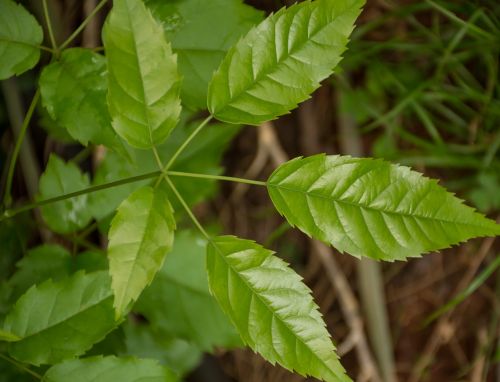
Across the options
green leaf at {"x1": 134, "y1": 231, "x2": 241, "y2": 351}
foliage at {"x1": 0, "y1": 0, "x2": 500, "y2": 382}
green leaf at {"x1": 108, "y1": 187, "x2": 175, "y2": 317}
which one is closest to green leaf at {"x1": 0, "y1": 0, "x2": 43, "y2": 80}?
foliage at {"x1": 0, "y1": 0, "x2": 500, "y2": 382}

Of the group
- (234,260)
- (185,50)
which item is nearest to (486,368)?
(234,260)

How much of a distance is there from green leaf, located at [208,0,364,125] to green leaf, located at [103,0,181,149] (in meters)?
0.08

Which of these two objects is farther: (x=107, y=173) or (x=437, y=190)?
(x=107, y=173)

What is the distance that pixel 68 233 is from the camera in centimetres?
121

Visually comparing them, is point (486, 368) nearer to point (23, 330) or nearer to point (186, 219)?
point (186, 219)

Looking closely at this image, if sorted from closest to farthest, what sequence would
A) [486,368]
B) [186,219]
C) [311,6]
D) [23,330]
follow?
[311,6], [23,330], [186,219], [486,368]

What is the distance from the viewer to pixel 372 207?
0.83 m

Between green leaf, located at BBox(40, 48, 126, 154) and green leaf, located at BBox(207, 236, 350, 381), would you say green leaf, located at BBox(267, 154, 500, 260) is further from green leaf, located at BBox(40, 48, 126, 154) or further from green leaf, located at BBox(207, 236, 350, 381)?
green leaf, located at BBox(40, 48, 126, 154)

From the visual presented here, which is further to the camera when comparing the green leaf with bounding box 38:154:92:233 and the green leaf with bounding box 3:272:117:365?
the green leaf with bounding box 38:154:92:233

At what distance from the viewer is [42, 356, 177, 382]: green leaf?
3.17 feet

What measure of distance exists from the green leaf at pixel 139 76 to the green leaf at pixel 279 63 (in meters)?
0.08

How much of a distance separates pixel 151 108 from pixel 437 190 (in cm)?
45

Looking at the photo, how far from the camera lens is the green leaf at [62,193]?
118 centimetres

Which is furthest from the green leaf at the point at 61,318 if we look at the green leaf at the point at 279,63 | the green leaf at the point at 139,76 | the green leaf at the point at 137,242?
the green leaf at the point at 279,63
